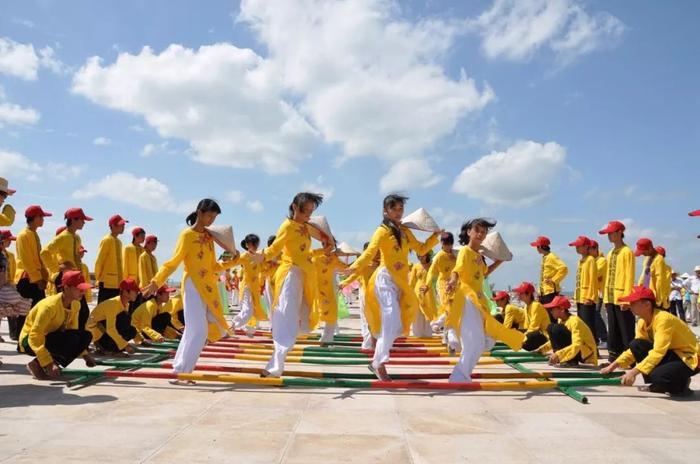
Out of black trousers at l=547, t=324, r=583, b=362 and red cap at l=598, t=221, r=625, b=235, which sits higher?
red cap at l=598, t=221, r=625, b=235

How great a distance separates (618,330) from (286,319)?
4.35m

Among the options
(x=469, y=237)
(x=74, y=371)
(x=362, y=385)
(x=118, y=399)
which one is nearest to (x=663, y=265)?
(x=469, y=237)

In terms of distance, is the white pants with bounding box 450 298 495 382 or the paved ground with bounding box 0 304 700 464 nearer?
the paved ground with bounding box 0 304 700 464

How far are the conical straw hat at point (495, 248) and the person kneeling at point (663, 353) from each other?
1207 mm

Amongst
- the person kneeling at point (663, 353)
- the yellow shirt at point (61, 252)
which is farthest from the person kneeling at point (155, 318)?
the person kneeling at point (663, 353)

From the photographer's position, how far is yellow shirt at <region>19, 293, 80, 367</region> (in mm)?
5012

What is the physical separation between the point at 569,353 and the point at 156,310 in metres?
5.87

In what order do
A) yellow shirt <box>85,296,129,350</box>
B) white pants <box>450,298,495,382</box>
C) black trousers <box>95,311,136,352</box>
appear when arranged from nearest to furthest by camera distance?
white pants <box>450,298,495,382</box> → yellow shirt <box>85,296,129,350</box> → black trousers <box>95,311,136,352</box>

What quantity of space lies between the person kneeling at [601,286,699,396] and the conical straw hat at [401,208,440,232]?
1.87 metres

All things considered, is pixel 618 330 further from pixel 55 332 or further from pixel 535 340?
pixel 55 332

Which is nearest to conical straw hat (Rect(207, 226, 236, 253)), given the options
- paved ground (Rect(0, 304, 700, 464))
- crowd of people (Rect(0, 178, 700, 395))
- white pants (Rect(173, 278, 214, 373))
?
crowd of people (Rect(0, 178, 700, 395))

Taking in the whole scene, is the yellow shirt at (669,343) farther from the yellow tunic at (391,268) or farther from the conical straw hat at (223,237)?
the conical straw hat at (223,237)

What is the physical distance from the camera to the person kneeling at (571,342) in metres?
6.58

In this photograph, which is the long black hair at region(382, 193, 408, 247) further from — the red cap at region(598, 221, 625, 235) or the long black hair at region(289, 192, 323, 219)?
the red cap at region(598, 221, 625, 235)
